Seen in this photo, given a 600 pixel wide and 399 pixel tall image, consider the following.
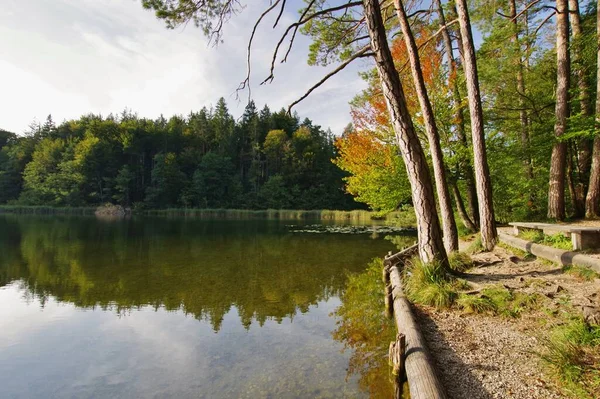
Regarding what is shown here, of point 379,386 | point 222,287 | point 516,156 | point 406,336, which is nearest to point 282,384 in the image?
point 379,386

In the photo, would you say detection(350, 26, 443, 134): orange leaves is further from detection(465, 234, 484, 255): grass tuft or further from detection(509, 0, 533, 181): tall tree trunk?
detection(465, 234, 484, 255): grass tuft

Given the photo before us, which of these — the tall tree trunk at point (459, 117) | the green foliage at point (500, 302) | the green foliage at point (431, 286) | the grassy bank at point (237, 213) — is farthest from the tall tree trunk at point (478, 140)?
the grassy bank at point (237, 213)

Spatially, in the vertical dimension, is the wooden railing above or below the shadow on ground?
above

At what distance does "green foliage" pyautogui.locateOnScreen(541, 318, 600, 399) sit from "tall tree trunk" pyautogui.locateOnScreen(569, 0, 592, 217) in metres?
8.38

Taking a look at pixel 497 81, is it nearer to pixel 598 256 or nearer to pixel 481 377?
pixel 598 256

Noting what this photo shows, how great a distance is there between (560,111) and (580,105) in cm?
192

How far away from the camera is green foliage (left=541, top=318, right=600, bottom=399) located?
2494mm

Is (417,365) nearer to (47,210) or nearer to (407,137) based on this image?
(407,137)

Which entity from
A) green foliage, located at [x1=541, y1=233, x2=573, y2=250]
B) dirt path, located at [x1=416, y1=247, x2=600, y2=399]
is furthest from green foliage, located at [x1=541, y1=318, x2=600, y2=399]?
green foliage, located at [x1=541, y1=233, x2=573, y2=250]

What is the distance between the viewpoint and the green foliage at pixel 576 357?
2.49 meters

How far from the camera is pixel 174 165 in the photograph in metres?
50.4

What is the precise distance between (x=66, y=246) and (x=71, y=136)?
49.8 meters

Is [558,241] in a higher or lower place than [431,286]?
higher

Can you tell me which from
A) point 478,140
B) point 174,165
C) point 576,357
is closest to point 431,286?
point 576,357
